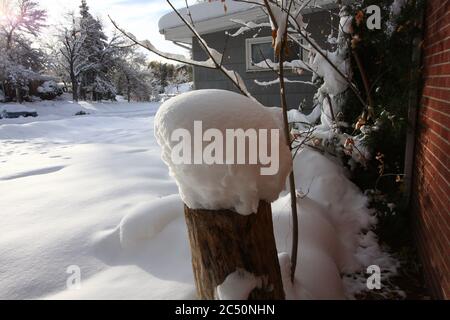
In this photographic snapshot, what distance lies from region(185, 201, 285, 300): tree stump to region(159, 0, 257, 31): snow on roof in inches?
204

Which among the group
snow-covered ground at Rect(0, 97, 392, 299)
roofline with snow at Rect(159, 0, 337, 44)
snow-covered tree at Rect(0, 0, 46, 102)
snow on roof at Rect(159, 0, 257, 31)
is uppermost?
snow-covered tree at Rect(0, 0, 46, 102)

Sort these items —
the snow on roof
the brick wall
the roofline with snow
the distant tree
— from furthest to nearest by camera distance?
1. the distant tree
2. the snow on roof
3. the roofline with snow
4. the brick wall

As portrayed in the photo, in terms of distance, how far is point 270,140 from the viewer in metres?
1.46

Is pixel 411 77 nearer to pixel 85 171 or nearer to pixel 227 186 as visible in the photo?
pixel 227 186

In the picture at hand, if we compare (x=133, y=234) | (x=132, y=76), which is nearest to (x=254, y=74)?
(x=133, y=234)

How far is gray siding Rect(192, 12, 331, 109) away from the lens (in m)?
6.12

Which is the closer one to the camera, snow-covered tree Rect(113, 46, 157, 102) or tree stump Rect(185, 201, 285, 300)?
tree stump Rect(185, 201, 285, 300)

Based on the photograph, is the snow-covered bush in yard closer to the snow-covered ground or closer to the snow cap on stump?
the snow-covered ground

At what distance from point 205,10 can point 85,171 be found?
3.96 metres

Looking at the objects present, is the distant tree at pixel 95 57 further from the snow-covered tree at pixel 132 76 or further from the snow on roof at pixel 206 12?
the snow on roof at pixel 206 12

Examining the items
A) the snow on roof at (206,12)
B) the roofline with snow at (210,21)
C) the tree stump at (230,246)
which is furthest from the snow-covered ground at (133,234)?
the snow on roof at (206,12)

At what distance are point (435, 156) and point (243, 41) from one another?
541 centimetres

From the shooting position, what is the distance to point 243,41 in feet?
23.0

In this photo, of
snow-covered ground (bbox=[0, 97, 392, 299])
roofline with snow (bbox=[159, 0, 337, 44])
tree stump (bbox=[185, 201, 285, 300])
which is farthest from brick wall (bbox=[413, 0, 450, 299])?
roofline with snow (bbox=[159, 0, 337, 44])
